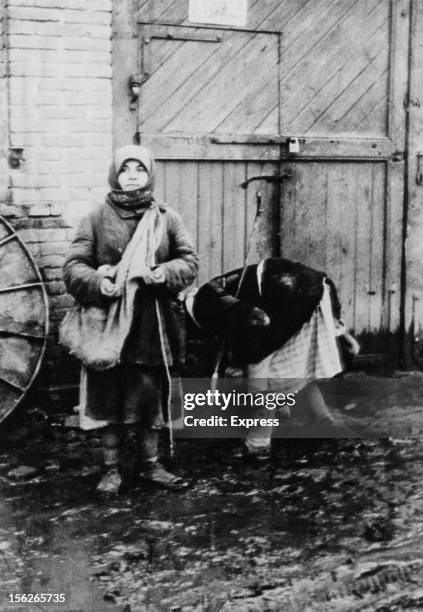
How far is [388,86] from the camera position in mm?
7031

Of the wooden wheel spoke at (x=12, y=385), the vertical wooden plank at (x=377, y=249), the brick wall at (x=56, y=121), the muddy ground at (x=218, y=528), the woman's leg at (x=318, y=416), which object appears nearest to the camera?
the muddy ground at (x=218, y=528)

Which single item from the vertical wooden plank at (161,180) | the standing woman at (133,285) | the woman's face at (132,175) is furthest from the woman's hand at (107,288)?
the vertical wooden plank at (161,180)

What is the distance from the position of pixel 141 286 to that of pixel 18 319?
1191mm

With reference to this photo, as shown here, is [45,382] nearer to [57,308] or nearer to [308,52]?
[57,308]

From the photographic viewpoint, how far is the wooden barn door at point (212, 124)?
6367 mm

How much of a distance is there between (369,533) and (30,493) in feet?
5.76

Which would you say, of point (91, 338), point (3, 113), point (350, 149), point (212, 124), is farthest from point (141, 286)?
point (350, 149)

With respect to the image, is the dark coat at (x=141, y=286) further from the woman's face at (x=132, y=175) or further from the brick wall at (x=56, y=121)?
the brick wall at (x=56, y=121)

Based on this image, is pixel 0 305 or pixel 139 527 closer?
pixel 139 527

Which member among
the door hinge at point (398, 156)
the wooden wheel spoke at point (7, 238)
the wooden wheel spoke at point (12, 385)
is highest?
the door hinge at point (398, 156)

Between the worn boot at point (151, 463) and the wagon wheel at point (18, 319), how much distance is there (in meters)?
0.96

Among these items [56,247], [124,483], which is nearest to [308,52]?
[56,247]

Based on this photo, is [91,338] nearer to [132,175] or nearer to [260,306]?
[132,175]

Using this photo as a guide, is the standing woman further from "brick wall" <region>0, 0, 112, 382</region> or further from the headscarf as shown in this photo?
"brick wall" <region>0, 0, 112, 382</region>
